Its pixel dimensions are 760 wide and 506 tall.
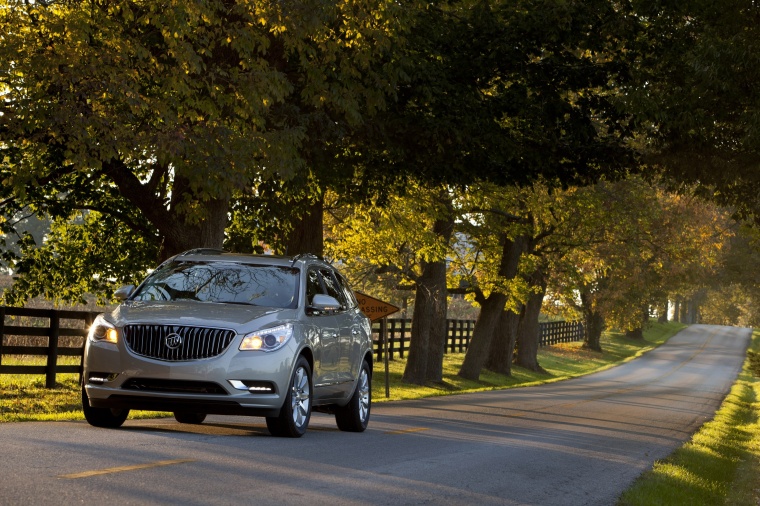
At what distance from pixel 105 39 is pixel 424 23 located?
665 cm

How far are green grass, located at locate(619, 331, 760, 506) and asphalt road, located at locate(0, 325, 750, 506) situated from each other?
0.28 m

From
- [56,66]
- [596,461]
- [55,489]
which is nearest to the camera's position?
[55,489]

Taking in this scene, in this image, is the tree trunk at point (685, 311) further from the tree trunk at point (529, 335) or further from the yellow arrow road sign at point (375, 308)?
the yellow arrow road sign at point (375, 308)

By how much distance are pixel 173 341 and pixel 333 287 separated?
328 cm

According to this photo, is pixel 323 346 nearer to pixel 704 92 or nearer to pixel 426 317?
pixel 704 92

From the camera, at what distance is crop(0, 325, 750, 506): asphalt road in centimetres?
816

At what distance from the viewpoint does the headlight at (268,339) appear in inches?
458

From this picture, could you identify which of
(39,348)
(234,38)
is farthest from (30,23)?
(39,348)

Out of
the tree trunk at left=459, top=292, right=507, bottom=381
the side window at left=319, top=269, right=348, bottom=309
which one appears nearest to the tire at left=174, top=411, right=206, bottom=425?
the side window at left=319, top=269, right=348, bottom=309

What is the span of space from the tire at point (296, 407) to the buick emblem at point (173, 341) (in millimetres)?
1263

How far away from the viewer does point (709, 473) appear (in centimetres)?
1398

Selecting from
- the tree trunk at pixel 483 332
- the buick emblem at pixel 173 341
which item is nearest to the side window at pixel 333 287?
the buick emblem at pixel 173 341

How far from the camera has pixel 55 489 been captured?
7.63 m

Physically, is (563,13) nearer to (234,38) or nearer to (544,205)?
(234,38)
